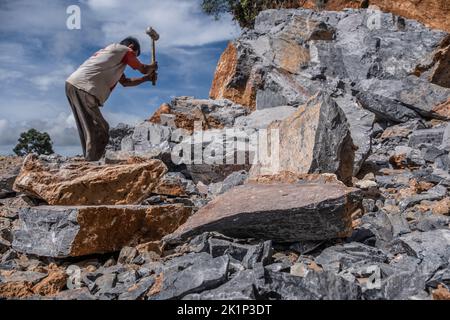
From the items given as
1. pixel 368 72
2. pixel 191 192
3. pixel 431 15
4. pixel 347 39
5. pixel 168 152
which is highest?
pixel 431 15

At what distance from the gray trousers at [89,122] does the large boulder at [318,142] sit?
83.2 inches

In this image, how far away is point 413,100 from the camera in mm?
7250

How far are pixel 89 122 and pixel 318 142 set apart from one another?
8.98 ft

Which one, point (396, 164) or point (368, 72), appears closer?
point (396, 164)

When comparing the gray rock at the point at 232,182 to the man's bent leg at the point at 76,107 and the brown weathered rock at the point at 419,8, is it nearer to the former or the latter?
the man's bent leg at the point at 76,107

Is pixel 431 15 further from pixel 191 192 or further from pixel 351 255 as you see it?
pixel 351 255

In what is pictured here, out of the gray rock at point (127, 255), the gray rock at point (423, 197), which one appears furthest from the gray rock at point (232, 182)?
the gray rock at point (127, 255)

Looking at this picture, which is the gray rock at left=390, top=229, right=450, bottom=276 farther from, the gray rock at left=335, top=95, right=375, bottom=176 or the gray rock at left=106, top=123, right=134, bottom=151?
the gray rock at left=106, top=123, right=134, bottom=151

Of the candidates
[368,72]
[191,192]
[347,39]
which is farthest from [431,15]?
[191,192]

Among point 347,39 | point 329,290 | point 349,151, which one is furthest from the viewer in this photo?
point 347,39

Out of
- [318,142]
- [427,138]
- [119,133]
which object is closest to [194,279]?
[318,142]

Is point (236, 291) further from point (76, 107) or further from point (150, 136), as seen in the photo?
point (150, 136)

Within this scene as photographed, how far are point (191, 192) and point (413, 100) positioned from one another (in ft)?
15.1

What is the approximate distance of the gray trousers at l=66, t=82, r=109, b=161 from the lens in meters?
4.83
